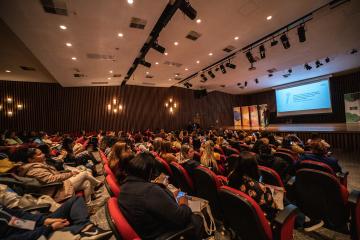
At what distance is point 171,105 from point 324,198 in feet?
38.6

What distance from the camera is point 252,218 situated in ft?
4.40

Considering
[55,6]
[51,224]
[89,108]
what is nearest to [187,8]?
[55,6]

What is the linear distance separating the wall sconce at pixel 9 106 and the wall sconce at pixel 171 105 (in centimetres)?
898

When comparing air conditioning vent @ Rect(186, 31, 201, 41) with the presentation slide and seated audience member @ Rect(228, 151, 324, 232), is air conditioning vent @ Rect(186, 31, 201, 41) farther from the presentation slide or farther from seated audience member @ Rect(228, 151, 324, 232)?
the presentation slide

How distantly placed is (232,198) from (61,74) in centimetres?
989

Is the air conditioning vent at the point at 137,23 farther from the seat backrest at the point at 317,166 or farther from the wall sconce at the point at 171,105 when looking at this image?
the wall sconce at the point at 171,105

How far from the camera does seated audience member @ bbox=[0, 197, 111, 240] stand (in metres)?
1.49

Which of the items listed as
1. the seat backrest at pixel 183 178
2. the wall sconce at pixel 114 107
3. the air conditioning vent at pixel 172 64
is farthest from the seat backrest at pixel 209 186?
the wall sconce at pixel 114 107

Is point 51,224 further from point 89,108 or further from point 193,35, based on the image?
point 89,108

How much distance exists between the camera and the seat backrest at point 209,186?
6.90 feet

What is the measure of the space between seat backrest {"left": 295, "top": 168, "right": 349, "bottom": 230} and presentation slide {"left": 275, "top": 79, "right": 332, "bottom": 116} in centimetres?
1241

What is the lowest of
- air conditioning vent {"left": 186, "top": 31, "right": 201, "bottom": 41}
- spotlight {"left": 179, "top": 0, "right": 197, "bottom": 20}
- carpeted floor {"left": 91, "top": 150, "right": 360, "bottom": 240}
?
carpeted floor {"left": 91, "top": 150, "right": 360, "bottom": 240}

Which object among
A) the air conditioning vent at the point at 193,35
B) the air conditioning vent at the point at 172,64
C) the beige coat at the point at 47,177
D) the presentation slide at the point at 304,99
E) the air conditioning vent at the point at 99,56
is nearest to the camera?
the beige coat at the point at 47,177

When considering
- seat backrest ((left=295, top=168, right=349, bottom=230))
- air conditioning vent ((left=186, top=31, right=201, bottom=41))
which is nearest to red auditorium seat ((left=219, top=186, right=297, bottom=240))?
seat backrest ((left=295, top=168, right=349, bottom=230))
